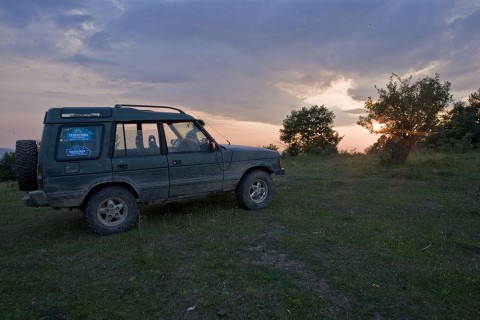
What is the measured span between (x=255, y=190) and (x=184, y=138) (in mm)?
2029

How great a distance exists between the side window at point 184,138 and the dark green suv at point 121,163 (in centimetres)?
2

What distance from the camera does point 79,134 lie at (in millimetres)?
5977

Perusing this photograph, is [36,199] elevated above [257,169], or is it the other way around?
[257,169]

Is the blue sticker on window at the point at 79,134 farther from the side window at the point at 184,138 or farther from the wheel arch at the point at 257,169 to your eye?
the wheel arch at the point at 257,169

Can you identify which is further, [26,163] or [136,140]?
[136,140]

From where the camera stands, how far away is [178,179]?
22.2ft

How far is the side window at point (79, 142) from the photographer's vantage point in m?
5.82

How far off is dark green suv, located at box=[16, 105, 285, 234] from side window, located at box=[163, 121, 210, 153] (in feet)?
0.05

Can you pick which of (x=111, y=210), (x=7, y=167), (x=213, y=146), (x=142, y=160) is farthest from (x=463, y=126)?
(x=7, y=167)

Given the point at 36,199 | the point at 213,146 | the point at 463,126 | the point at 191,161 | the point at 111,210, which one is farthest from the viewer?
the point at 463,126

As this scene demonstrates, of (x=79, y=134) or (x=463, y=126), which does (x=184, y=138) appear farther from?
(x=463, y=126)

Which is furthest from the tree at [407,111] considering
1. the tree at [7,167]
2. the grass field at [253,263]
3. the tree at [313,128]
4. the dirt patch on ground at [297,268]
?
the tree at [7,167]

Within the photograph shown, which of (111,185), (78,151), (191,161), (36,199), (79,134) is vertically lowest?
(36,199)

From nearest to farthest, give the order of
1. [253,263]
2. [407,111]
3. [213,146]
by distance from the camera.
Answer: [253,263]
[213,146]
[407,111]
